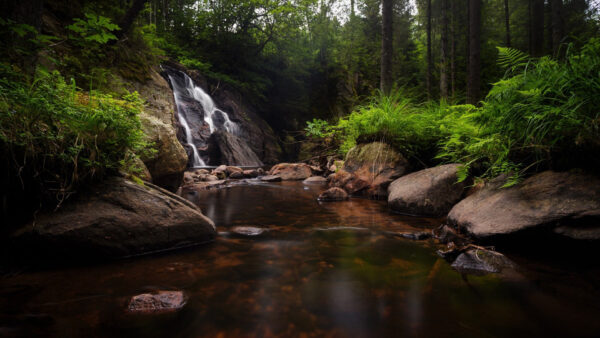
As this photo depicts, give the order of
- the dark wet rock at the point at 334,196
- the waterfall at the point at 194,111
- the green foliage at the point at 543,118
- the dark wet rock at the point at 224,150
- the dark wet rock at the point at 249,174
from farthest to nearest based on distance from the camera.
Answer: the dark wet rock at the point at 224,150
the waterfall at the point at 194,111
the dark wet rock at the point at 249,174
the dark wet rock at the point at 334,196
the green foliage at the point at 543,118

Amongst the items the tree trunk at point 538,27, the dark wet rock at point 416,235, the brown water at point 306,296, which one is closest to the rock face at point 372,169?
the dark wet rock at point 416,235

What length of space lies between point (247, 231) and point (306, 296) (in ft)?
4.84

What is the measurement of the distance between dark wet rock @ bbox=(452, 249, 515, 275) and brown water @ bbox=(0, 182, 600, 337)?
0.27 feet

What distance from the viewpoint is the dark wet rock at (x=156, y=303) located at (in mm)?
1449

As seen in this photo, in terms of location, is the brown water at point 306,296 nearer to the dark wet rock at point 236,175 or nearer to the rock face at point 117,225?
the rock face at point 117,225

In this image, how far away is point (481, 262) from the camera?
1.98 metres

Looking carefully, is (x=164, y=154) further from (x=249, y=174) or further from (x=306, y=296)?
(x=249, y=174)

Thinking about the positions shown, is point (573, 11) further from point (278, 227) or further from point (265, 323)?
point (265, 323)

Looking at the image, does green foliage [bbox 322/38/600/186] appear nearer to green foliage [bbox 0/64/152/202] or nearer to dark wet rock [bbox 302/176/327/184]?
green foliage [bbox 0/64/152/202]

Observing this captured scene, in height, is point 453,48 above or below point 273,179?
above

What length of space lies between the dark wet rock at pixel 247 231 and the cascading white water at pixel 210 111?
40.0 ft

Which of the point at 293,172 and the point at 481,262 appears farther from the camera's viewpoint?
the point at 293,172

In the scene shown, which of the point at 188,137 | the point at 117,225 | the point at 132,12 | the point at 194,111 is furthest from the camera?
the point at 194,111

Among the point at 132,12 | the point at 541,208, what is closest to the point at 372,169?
the point at 541,208
